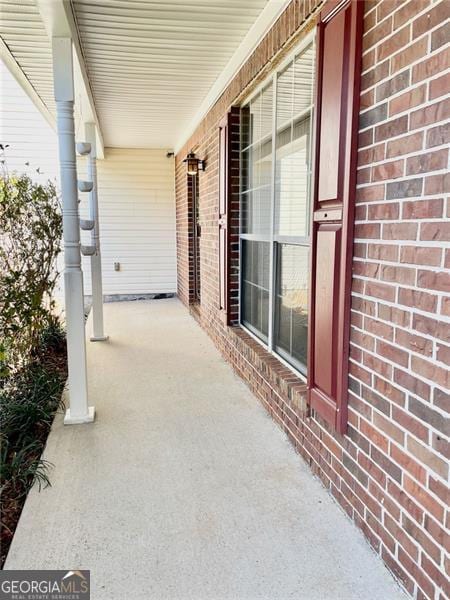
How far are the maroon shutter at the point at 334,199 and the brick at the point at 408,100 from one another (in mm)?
240

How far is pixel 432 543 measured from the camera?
149 cm

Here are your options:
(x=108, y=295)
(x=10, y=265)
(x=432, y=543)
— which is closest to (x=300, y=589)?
(x=432, y=543)

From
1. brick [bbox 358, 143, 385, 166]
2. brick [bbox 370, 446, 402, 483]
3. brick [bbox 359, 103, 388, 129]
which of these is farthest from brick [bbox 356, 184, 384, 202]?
brick [bbox 370, 446, 402, 483]

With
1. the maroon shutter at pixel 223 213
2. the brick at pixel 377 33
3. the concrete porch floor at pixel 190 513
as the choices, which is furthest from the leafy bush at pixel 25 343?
the brick at pixel 377 33

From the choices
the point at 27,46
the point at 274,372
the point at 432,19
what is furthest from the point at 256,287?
the point at 27,46

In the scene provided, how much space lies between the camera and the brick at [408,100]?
1492mm

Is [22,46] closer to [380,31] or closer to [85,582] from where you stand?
[380,31]

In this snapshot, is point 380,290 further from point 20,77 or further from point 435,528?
point 20,77

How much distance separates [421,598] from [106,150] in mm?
8336

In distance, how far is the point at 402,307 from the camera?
1.63 m

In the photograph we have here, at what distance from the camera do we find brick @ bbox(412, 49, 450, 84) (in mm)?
1379

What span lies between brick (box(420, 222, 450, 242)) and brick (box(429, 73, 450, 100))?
0.41 metres

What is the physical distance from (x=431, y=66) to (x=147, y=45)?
281 centimetres

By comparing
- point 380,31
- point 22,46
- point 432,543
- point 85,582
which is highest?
point 22,46
